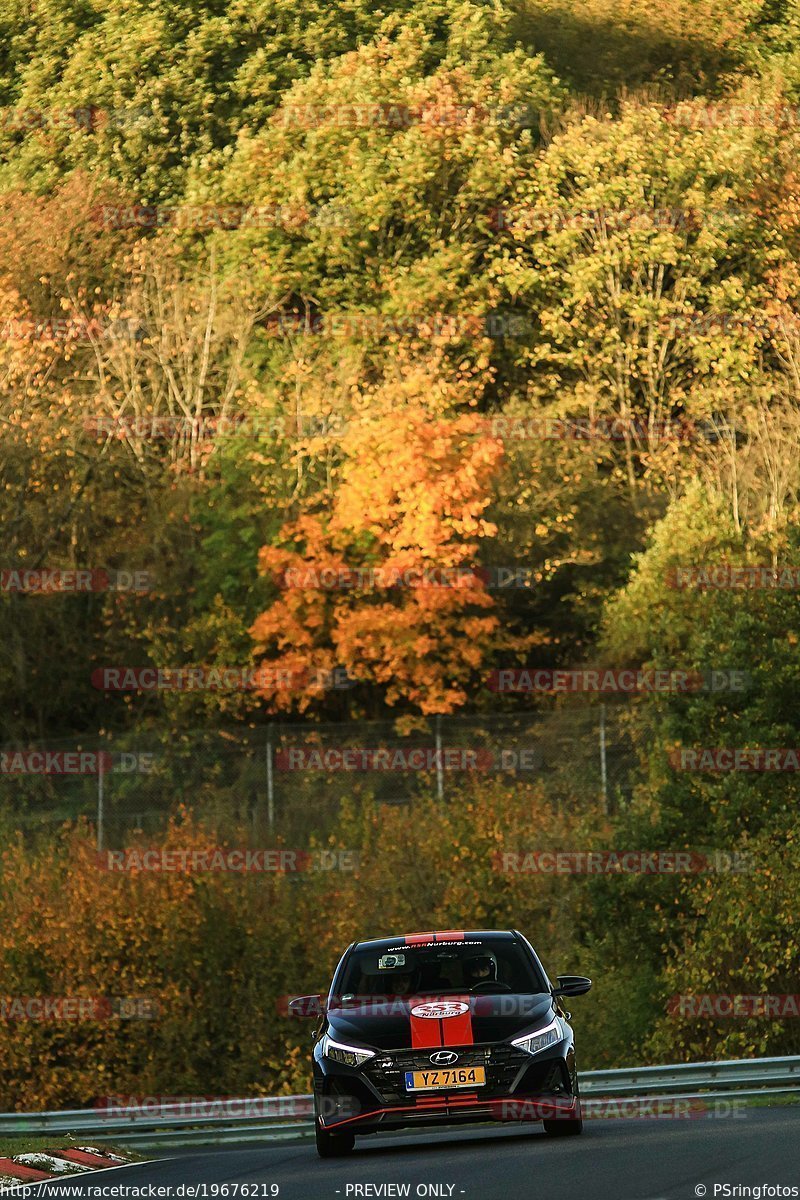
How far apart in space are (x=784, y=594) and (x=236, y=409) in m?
15.3

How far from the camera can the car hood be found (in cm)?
1423

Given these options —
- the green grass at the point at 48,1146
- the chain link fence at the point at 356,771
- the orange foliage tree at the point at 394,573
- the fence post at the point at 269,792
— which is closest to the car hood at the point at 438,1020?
the green grass at the point at 48,1146

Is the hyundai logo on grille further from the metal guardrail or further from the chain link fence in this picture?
the chain link fence

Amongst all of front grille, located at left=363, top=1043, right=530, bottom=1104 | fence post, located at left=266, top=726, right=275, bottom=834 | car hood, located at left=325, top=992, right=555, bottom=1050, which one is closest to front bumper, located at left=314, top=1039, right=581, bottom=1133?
front grille, located at left=363, top=1043, right=530, bottom=1104

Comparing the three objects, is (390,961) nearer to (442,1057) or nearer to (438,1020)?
(438,1020)

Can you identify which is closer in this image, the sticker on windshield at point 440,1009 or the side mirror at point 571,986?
the sticker on windshield at point 440,1009

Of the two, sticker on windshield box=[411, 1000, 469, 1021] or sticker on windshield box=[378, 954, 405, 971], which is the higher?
sticker on windshield box=[411, 1000, 469, 1021]

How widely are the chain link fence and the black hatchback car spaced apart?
20606 millimetres

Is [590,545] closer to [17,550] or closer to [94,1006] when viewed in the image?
[17,550]

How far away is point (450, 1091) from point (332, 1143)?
3.86 ft

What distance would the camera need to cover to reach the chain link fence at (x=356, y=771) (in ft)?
119

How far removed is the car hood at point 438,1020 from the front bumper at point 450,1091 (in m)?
0.11

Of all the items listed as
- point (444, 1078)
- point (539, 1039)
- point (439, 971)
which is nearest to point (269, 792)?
point (439, 971)

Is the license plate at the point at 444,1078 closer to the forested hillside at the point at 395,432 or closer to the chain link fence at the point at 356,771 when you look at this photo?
the forested hillside at the point at 395,432
